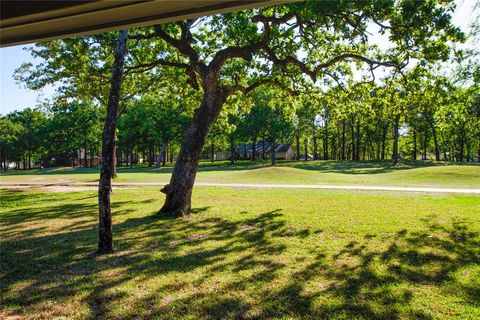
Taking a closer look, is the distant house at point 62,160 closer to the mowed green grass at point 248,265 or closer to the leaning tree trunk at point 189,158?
the mowed green grass at point 248,265

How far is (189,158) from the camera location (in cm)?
1259

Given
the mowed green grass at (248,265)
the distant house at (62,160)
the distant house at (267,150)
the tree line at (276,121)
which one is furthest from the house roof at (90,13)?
the distant house at (267,150)

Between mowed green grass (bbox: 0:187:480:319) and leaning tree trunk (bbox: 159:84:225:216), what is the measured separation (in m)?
0.81

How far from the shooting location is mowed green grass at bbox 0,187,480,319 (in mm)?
4883

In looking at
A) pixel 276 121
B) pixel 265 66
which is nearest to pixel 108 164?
pixel 265 66

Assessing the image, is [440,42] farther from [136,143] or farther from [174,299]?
[136,143]

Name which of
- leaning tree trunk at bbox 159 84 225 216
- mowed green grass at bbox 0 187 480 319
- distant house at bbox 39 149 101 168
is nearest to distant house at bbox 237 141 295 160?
distant house at bbox 39 149 101 168

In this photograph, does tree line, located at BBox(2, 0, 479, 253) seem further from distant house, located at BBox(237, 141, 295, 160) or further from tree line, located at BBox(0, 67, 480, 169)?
distant house, located at BBox(237, 141, 295, 160)

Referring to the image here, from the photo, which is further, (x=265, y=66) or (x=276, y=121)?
(x=276, y=121)

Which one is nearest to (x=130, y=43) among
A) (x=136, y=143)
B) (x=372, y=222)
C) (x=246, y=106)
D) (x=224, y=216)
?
(x=246, y=106)

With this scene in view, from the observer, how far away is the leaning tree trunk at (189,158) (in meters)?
12.5

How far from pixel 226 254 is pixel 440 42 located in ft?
31.4

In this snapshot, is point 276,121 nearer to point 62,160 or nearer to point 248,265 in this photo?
point 248,265

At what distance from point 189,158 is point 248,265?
6.55 meters
